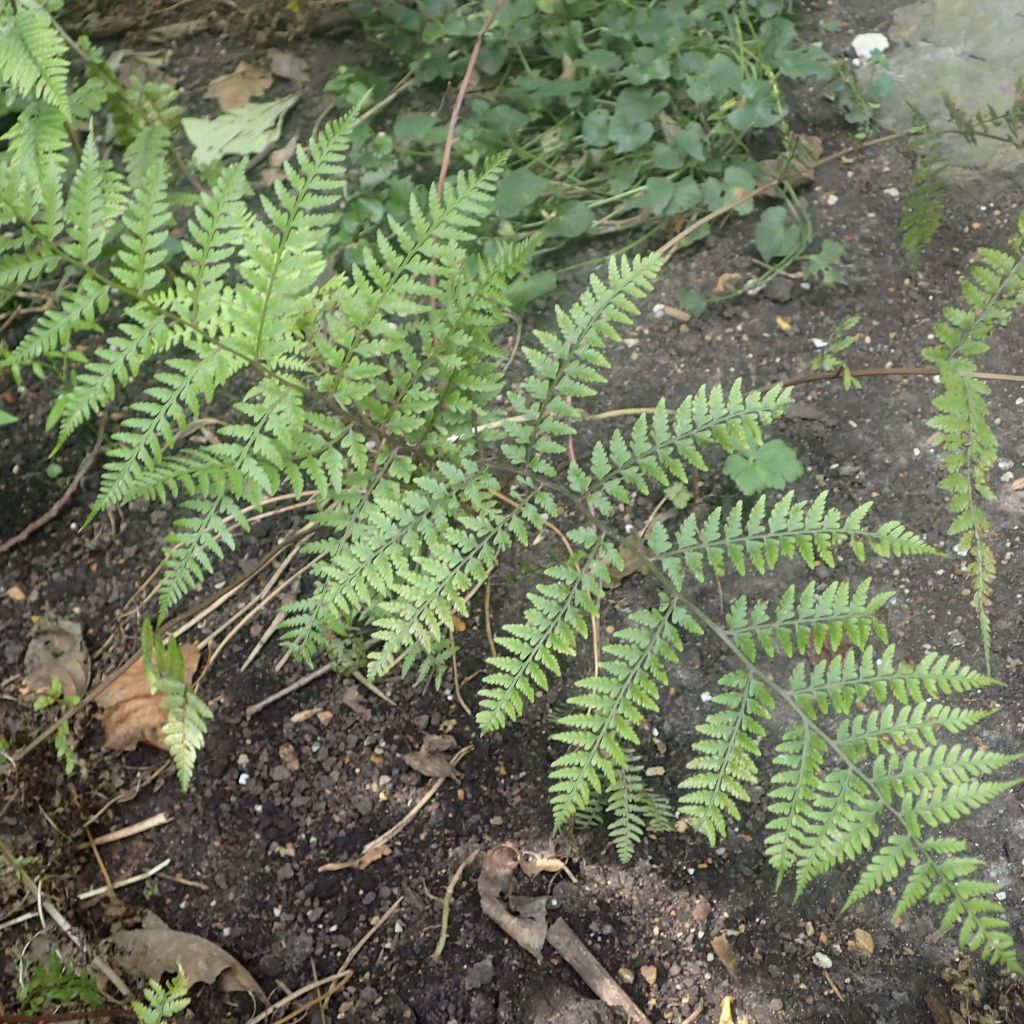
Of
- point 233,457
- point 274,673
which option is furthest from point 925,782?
point 274,673

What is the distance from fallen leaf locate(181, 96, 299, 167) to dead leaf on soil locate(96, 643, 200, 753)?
184 cm

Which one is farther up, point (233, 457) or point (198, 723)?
point (233, 457)

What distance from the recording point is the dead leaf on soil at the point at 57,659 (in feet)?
8.91

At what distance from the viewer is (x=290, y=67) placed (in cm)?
373

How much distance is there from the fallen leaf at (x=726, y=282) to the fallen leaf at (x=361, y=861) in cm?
193

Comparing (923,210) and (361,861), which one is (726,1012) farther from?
(923,210)

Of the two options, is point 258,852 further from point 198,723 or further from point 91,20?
point 91,20

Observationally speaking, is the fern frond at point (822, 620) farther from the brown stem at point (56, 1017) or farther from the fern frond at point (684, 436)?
the brown stem at point (56, 1017)

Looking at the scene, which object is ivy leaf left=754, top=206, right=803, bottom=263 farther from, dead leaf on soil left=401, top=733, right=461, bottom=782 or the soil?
dead leaf on soil left=401, top=733, right=461, bottom=782

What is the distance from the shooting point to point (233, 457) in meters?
1.98

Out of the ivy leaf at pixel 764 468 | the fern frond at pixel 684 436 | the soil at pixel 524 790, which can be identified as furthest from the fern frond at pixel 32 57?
the ivy leaf at pixel 764 468

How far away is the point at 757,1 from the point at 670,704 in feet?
8.07

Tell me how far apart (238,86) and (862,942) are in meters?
3.46

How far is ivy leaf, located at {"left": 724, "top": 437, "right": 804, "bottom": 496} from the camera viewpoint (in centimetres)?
265
